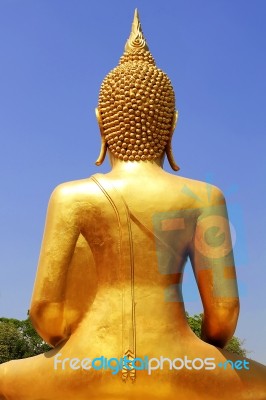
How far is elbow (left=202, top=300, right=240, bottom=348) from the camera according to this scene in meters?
6.23

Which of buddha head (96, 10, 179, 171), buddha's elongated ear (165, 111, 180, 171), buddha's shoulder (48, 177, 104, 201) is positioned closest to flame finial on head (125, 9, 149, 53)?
buddha head (96, 10, 179, 171)

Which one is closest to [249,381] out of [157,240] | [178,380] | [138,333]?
[178,380]

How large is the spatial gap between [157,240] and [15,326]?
1075 inches

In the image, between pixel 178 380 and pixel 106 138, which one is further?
pixel 106 138

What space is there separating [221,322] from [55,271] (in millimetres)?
1721

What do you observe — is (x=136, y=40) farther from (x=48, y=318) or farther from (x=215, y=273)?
(x=48, y=318)

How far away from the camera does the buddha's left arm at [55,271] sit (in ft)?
20.3

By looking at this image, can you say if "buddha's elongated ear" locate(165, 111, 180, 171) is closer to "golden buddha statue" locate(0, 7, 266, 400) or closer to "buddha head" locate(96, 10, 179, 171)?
"buddha head" locate(96, 10, 179, 171)

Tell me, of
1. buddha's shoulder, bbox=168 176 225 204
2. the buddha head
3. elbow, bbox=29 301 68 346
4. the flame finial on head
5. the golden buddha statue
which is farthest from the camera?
the flame finial on head

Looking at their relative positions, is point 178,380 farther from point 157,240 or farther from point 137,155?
point 137,155

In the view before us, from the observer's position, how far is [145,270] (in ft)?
20.3

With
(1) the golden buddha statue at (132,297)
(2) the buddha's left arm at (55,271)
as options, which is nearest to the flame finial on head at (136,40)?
(1) the golden buddha statue at (132,297)

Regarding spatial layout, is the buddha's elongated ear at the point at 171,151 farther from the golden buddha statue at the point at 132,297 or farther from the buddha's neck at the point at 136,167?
the golden buddha statue at the point at 132,297

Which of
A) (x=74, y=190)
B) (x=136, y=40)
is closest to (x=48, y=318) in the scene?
(x=74, y=190)
